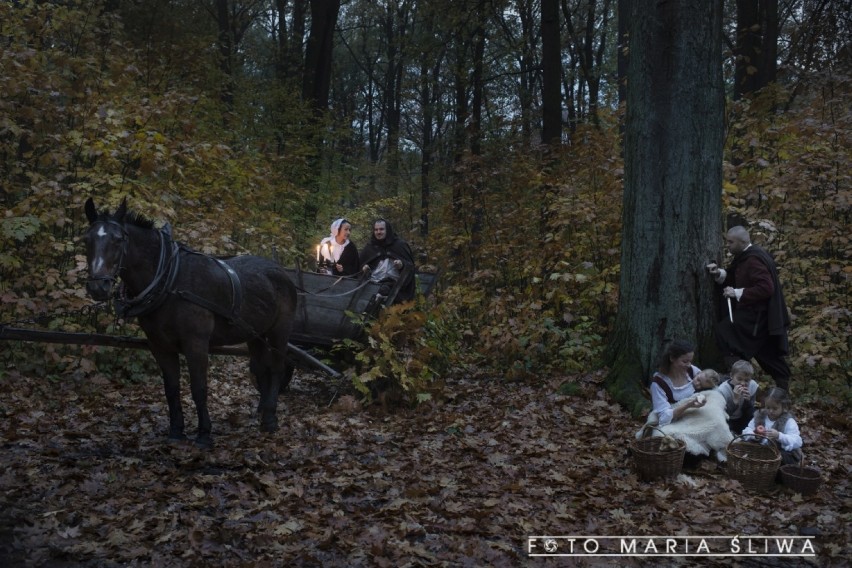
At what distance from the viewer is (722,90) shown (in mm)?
7941

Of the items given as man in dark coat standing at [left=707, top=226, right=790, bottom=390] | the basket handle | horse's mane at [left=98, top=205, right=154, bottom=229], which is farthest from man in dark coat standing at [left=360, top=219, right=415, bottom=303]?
the basket handle

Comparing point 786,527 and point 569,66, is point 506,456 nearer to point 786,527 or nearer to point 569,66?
point 786,527

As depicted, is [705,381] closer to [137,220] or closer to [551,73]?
[137,220]

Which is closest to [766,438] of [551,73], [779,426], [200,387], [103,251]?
[779,426]

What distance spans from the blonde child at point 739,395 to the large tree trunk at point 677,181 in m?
1.17

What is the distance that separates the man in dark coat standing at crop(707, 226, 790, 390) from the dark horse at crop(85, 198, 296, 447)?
4850 millimetres

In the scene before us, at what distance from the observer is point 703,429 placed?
632cm

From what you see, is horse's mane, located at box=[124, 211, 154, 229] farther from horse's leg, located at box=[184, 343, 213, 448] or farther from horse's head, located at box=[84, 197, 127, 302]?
horse's leg, located at box=[184, 343, 213, 448]

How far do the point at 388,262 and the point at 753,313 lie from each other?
186 inches

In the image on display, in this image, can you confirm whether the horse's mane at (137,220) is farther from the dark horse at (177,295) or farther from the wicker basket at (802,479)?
the wicker basket at (802,479)

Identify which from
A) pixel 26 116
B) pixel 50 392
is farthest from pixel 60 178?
pixel 50 392

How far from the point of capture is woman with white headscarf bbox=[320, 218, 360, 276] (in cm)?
1098

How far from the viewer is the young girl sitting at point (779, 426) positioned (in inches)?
240

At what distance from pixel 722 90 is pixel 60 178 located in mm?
8296
